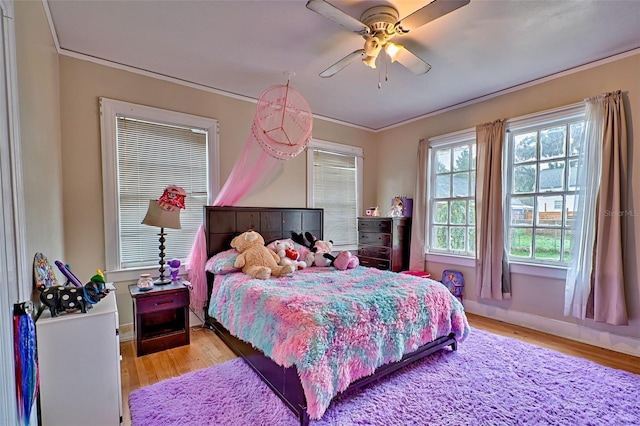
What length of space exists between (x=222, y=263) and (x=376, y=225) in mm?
2302

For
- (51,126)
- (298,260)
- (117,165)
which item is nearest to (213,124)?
(117,165)

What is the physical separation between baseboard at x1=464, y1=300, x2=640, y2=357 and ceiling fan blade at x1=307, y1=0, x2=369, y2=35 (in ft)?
11.0

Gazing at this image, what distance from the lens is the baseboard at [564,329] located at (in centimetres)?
262

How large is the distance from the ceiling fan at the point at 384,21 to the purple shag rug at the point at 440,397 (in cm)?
243

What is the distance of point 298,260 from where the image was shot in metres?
3.28

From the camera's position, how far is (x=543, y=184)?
10.4 ft

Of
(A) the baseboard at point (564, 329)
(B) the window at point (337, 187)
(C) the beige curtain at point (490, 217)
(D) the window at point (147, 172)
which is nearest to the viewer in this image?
(A) the baseboard at point (564, 329)

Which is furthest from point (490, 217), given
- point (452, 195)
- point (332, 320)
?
point (332, 320)

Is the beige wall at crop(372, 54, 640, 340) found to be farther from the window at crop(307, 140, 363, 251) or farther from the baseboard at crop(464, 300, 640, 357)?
the window at crop(307, 140, 363, 251)

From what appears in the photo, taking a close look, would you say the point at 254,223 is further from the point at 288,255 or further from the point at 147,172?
the point at 147,172

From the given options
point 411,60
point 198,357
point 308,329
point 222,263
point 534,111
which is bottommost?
point 198,357

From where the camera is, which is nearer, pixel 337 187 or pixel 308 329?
pixel 308 329

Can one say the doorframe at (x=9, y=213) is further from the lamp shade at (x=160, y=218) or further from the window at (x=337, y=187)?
the window at (x=337, y=187)

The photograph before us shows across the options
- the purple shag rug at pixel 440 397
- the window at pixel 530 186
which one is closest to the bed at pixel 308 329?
the purple shag rug at pixel 440 397
